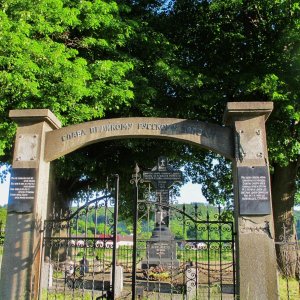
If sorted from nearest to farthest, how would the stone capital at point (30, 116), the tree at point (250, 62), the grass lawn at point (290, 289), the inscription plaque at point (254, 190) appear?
the inscription plaque at point (254, 190)
the stone capital at point (30, 116)
the grass lawn at point (290, 289)
the tree at point (250, 62)

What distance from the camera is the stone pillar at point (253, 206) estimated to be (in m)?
6.91

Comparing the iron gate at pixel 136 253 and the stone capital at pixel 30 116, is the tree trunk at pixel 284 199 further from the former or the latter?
the stone capital at pixel 30 116

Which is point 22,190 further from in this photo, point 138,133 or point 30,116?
→ point 138,133

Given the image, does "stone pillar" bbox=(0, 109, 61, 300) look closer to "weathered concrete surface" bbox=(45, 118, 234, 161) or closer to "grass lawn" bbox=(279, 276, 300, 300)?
"weathered concrete surface" bbox=(45, 118, 234, 161)

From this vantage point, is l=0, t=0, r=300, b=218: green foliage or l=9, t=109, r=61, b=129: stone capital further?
l=0, t=0, r=300, b=218: green foliage

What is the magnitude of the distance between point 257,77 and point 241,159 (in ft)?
19.9

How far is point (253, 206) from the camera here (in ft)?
23.4

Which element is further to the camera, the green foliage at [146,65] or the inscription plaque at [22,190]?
the green foliage at [146,65]

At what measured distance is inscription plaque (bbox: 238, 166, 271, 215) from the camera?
23.4 ft

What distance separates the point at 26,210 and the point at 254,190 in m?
4.11

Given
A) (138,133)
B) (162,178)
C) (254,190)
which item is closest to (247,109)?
(254,190)

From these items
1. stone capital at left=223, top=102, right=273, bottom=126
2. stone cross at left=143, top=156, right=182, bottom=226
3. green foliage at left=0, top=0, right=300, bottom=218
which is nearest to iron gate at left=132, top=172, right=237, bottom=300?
stone cross at left=143, top=156, right=182, bottom=226

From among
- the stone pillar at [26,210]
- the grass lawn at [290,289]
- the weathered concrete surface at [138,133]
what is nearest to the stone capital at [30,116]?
the stone pillar at [26,210]

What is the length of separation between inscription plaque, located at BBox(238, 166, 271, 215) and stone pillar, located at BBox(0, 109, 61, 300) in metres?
3.68
